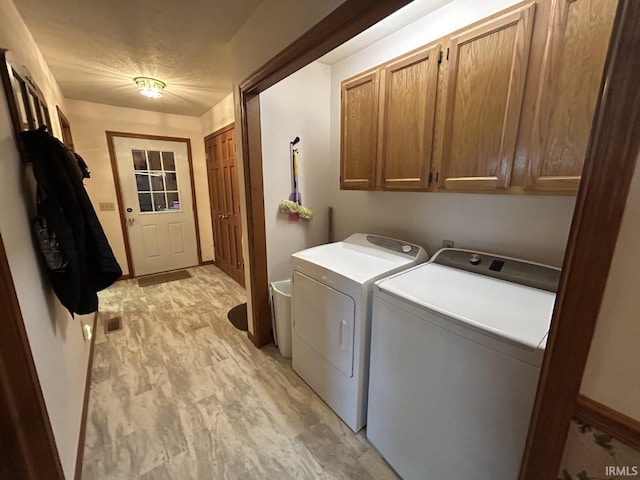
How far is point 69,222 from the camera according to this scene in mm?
1255

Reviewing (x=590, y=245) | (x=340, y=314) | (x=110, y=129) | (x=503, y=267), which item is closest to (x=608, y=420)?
(x=590, y=245)

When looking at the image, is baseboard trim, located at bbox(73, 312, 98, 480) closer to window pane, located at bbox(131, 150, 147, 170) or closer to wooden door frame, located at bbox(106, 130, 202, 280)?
wooden door frame, located at bbox(106, 130, 202, 280)

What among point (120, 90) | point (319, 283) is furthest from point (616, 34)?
point (120, 90)

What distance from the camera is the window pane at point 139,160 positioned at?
3.76 m

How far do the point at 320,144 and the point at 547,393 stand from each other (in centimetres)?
235

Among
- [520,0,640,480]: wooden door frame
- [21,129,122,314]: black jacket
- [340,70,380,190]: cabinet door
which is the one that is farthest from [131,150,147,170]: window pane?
[520,0,640,480]: wooden door frame

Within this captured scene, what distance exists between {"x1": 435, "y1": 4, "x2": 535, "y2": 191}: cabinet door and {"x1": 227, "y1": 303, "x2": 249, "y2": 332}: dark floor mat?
2257mm

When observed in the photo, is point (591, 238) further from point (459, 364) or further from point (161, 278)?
point (161, 278)

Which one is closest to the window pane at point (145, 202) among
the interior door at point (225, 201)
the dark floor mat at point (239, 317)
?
the interior door at point (225, 201)

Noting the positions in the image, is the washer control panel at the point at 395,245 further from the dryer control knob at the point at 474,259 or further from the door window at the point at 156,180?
the door window at the point at 156,180

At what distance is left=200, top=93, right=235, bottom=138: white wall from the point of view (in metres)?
3.27

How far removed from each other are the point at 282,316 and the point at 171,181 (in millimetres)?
3150

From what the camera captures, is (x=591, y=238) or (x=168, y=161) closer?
(x=591, y=238)

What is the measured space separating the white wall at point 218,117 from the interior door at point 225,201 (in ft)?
0.35
